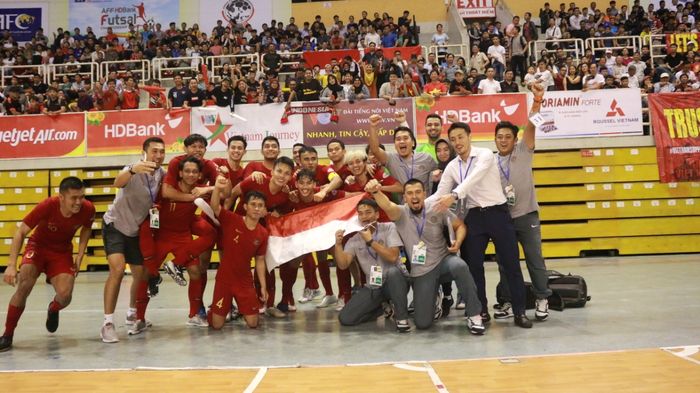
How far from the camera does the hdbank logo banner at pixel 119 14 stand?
796 inches

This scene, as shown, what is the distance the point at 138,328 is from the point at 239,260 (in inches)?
46.2

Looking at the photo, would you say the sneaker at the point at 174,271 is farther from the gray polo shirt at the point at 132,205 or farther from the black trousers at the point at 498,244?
the black trousers at the point at 498,244

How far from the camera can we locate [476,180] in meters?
5.21

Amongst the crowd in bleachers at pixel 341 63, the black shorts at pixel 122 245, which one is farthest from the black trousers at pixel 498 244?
the crowd in bleachers at pixel 341 63

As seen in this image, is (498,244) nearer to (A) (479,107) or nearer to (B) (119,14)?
(A) (479,107)

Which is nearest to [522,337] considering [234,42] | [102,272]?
[102,272]

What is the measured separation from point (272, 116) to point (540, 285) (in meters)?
7.23

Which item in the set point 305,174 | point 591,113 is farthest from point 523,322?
point 591,113

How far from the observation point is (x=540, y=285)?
18.4ft

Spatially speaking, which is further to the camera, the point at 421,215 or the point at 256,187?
the point at 256,187

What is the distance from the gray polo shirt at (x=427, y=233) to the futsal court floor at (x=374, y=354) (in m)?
0.62

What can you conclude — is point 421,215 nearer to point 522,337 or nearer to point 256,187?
point 522,337

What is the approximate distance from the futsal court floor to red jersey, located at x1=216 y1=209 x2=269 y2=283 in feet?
1.86

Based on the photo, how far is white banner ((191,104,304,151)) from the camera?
11.6 m
